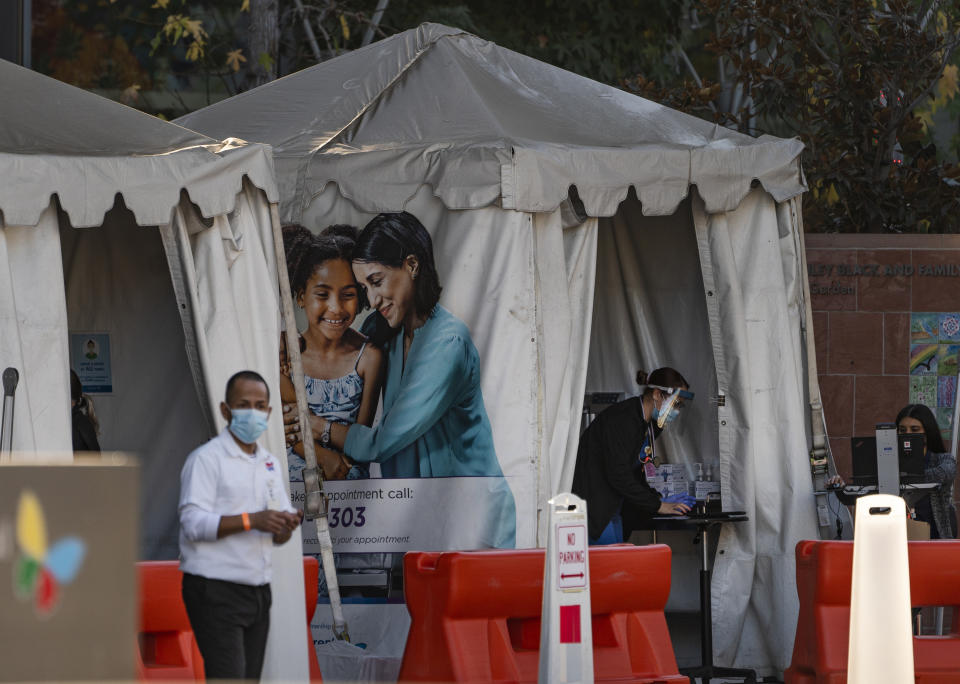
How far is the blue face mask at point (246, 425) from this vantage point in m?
6.86

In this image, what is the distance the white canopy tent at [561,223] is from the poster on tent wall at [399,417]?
0.10ft

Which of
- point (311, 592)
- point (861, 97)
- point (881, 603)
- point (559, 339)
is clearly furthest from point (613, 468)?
point (861, 97)

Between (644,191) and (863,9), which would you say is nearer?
(644,191)

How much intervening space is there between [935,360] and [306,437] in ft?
19.4

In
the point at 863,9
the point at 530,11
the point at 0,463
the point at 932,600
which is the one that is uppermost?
the point at 530,11

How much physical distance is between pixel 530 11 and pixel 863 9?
585 cm

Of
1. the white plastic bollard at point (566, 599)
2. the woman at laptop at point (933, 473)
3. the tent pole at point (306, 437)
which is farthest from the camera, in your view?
the woman at laptop at point (933, 473)

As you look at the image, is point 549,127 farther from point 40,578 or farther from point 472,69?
point 40,578

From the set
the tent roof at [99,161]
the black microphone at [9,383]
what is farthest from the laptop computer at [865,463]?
the black microphone at [9,383]

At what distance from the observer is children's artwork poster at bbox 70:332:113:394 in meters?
11.0

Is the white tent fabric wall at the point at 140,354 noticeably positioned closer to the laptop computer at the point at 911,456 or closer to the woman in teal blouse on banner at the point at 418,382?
the woman in teal blouse on banner at the point at 418,382

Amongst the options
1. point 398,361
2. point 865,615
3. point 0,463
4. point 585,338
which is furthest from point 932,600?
point 0,463

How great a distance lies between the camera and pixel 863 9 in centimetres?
1581

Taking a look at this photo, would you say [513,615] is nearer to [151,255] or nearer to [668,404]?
[668,404]
